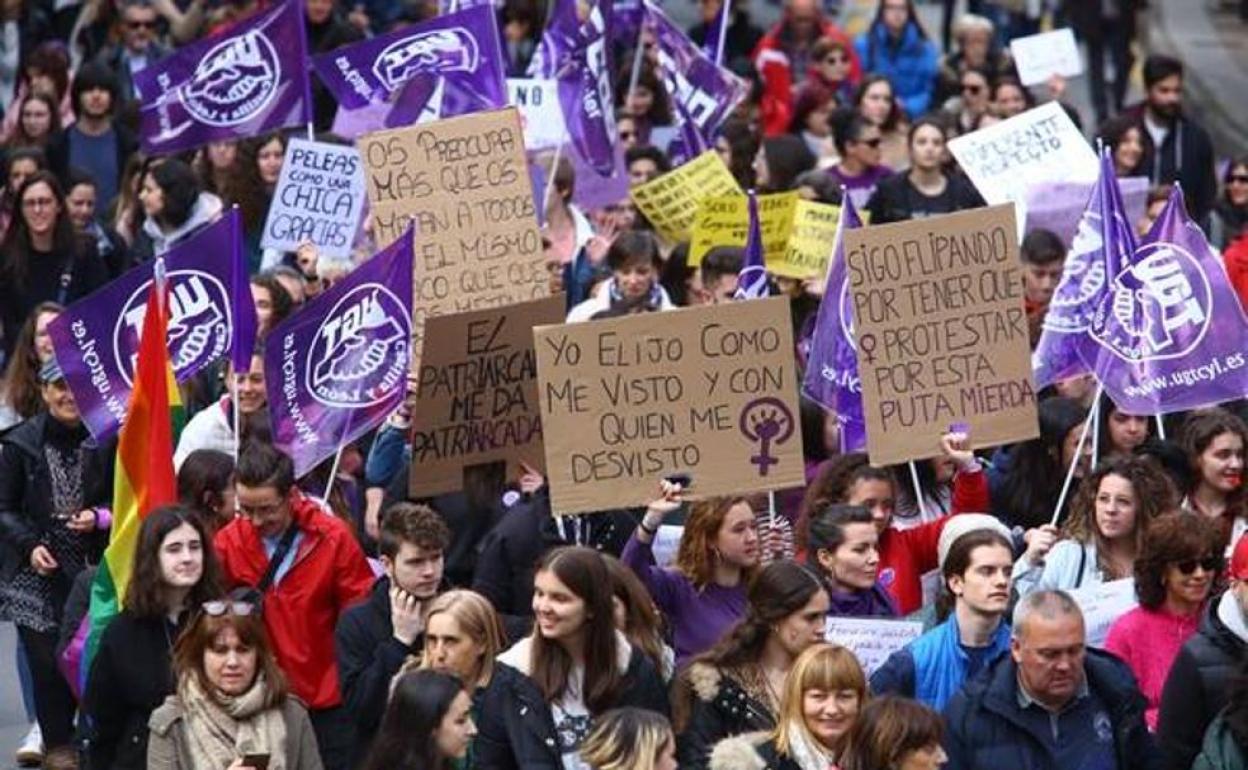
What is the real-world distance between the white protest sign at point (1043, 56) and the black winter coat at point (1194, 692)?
423 inches

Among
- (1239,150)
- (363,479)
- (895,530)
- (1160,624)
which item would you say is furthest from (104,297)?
(1239,150)

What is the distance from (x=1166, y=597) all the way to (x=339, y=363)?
10.7ft

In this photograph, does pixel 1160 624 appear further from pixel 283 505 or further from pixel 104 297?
pixel 104 297

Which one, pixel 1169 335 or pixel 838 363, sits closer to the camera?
pixel 1169 335

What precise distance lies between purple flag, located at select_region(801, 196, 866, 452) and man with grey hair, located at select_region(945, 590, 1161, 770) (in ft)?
10.8

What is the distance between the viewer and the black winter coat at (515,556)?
12.0 metres

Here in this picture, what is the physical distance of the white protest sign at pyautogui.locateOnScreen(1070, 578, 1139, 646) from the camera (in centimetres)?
1136

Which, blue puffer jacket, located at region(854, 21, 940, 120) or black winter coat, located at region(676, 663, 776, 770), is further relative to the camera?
blue puffer jacket, located at region(854, 21, 940, 120)

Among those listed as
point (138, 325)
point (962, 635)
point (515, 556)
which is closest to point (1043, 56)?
point (138, 325)

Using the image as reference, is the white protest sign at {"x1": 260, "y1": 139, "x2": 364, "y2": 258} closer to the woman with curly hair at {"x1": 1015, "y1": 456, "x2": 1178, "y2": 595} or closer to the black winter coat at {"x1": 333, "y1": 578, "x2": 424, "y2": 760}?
the black winter coat at {"x1": 333, "y1": 578, "x2": 424, "y2": 760}

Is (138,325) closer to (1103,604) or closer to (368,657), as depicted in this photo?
(368,657)

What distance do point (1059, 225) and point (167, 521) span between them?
6790 millimetres

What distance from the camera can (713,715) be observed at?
10.4 m

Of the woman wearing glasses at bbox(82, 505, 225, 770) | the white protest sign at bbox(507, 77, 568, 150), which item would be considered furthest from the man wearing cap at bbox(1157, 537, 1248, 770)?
the white protest sign at bbox(507, 77, 568, 150)
